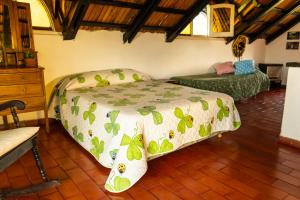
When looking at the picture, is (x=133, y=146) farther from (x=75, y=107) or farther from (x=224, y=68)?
(x=224, y=68)

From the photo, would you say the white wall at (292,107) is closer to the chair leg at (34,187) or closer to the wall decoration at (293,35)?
the chair leg at (34,187)

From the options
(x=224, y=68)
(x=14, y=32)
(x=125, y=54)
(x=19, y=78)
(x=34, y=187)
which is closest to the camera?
(x=34, y=187)

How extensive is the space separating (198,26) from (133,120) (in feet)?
11.7

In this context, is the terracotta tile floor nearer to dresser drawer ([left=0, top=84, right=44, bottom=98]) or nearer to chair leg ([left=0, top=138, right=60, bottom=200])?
chair leg ([left=0, top=138, right=60, bottom=200])

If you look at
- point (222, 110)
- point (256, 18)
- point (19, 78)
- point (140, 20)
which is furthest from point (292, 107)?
point (19, 78)

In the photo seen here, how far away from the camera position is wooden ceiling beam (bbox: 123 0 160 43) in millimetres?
3156

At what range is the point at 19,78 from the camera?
8.19ft

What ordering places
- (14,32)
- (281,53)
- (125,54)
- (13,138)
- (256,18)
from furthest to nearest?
1. (281,53)
2. (256,18)
3. (125,54)
4. (14,32)
5. (13,138)

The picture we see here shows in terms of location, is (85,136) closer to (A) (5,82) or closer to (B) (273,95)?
(A) (5,82)

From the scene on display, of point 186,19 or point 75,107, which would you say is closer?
point 75,107

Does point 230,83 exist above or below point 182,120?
above

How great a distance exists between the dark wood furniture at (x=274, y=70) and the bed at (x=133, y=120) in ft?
13.0

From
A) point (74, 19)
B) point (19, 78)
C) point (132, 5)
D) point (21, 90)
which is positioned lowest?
point (21, 90)

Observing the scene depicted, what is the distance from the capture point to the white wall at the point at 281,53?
5.80 m
